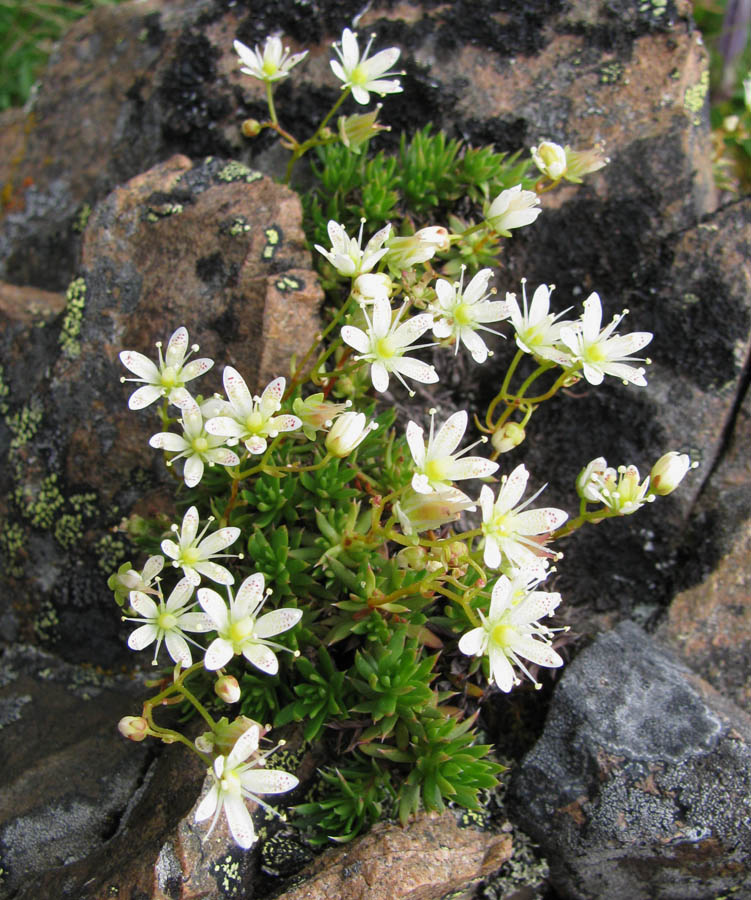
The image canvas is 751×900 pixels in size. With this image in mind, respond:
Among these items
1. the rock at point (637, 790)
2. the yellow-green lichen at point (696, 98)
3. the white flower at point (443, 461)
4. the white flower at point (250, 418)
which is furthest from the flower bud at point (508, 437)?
the yellow-green lichen at point (696, 98)

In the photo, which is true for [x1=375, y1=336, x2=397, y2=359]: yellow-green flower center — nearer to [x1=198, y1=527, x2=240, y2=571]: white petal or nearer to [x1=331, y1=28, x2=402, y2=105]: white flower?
[x1=198, y1=527, x2=240, y2=571]: white petal

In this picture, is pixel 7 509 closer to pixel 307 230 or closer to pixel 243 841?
pixel 307 230

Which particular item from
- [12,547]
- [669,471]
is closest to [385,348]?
[669,471]

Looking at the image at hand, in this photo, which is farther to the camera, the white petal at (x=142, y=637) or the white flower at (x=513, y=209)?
the white flower at (x=513, y=209)

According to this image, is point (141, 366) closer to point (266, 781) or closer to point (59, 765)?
point (266, 781)

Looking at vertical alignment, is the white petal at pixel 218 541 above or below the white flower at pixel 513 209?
below

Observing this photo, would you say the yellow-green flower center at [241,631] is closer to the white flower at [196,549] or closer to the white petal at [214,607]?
the white petal at [214,607]

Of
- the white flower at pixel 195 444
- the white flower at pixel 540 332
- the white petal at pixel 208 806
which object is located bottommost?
the white petal at pixel 208 806
